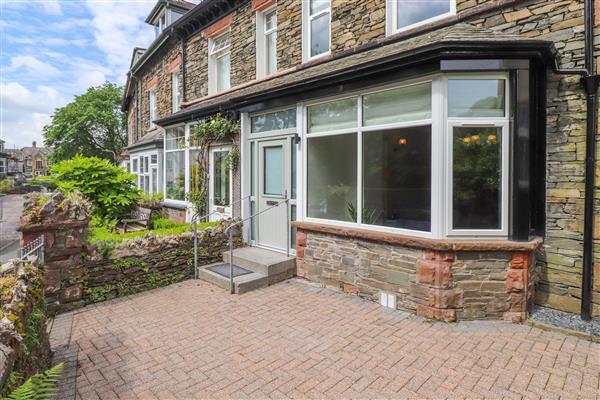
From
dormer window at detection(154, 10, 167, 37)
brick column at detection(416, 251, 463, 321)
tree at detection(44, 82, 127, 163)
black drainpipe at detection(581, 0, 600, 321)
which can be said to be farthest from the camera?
tree at detection(44, 82, 127, 163)

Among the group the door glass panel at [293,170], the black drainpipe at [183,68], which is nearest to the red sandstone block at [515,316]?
the door glass panel at [293,170]

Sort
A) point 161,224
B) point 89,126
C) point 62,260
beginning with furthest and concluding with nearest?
point 89,126 → point 161,224 → point 62,260

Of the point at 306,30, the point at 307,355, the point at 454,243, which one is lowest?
the point at 307,355

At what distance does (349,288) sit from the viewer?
→ 578 cm

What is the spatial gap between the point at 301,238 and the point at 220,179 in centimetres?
346

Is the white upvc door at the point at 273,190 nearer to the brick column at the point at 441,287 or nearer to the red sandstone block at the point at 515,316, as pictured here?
the brick column at the point at 441,287

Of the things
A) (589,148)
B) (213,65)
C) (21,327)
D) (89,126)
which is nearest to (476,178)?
(589,148)

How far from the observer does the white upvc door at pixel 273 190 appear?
7.21 m

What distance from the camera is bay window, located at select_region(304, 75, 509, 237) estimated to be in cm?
471

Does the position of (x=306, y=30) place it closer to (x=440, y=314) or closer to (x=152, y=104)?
(x=440, y=314)

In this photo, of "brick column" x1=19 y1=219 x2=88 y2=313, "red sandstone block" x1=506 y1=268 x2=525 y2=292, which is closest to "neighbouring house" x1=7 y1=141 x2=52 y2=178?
"brick column" x1=19 y1=219 x2=88 y2=313

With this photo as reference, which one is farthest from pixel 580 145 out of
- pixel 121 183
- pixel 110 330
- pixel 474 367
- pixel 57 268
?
pixel 121 183

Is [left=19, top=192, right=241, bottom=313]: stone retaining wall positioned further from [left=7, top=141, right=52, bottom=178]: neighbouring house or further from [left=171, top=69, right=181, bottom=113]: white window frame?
[left=7, top=141, right=52, bottom=178]: neighbouring house

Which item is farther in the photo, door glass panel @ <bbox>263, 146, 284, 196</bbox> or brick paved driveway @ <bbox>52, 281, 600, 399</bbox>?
door glass panel @ <bbox>263, 146, 284, 196</bbox>
